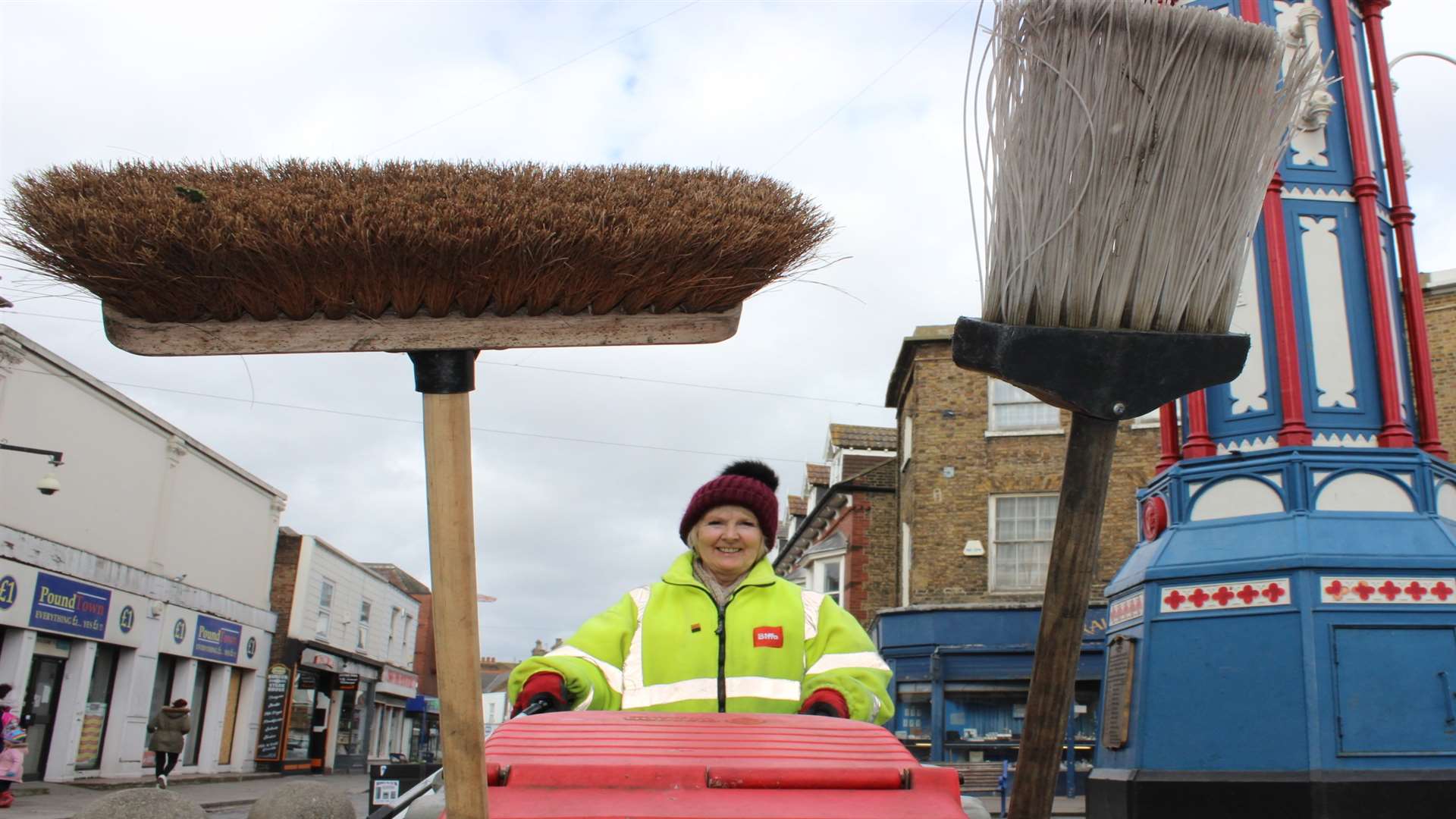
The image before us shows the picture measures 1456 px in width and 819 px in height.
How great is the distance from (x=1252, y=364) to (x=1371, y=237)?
4.48ft

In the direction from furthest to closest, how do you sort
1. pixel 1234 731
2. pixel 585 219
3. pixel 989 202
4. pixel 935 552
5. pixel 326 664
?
pixel 326 664, pixel 935 552, pixel 1234 731, pixel 989 202, pixel 585 219

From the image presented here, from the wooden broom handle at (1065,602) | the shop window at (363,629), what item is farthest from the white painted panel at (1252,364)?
the shop window at (363,629)

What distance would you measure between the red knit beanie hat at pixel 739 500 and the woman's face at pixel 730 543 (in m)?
0.04

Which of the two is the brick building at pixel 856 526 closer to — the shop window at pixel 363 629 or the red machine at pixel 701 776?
the shop window at pixel 363 629

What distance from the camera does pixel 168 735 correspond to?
15422 millimetres

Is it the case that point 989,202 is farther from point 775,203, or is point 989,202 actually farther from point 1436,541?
point 1436,541

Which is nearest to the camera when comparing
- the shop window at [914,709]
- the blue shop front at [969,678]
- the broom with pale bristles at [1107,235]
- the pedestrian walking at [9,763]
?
the broom with pale bristles at [1107,235]

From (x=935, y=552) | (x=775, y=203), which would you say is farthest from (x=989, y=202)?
(x=935, y=552)

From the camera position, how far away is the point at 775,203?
2535mm

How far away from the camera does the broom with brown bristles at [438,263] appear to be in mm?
2330

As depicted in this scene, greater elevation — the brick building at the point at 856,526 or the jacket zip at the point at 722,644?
the brick building at the point at 856,526

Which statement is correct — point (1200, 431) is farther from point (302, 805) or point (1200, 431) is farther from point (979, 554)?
point (979, 554)

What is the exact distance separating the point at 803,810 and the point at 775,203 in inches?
50.8

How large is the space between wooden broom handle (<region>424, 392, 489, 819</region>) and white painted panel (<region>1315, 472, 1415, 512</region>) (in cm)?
749
